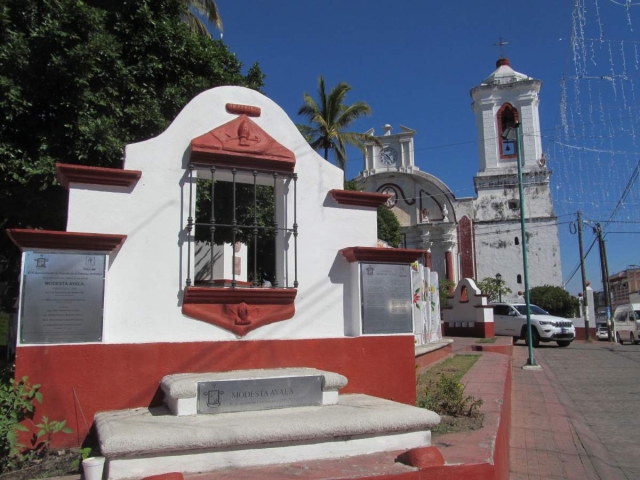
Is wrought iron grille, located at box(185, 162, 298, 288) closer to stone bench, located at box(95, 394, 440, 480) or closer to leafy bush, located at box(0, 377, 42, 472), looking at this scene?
stone bench, located at box(95, 394, 440, 480)

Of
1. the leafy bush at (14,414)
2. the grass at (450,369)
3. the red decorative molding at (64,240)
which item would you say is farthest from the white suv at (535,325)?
the leafy bush at (14,414)

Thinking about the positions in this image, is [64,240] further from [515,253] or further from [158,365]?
[515,253]

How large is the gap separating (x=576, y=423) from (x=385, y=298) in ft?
14.1

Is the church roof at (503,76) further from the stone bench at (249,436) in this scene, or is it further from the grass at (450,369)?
the stone bench at (249,436)

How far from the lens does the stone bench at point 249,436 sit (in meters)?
3.54

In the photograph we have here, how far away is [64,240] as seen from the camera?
179 inches

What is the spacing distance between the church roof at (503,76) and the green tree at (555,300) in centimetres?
1473

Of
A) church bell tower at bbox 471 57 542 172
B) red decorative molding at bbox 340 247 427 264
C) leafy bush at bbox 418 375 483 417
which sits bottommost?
leafy bush at bbox 418 375 483 417

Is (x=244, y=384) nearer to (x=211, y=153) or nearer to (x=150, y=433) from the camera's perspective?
(x=150, y=433)

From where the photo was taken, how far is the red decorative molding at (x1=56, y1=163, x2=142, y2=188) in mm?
4770

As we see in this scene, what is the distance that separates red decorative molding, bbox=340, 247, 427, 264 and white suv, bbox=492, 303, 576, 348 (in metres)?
15.7

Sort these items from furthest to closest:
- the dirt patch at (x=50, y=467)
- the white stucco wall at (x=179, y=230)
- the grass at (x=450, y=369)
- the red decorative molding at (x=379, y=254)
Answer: the grass at (x=450, y=369), the red decorative molding at (x=379, y=254), the white stucco wall at (x=179, y=230), the dirt patch at (x=50, y=467)

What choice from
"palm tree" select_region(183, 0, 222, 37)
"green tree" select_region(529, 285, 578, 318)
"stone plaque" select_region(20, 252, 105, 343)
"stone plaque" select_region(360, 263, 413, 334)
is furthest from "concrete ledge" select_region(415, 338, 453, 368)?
"green tree" select_region(529, 285, 578, 318)

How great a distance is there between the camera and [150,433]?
365cm
